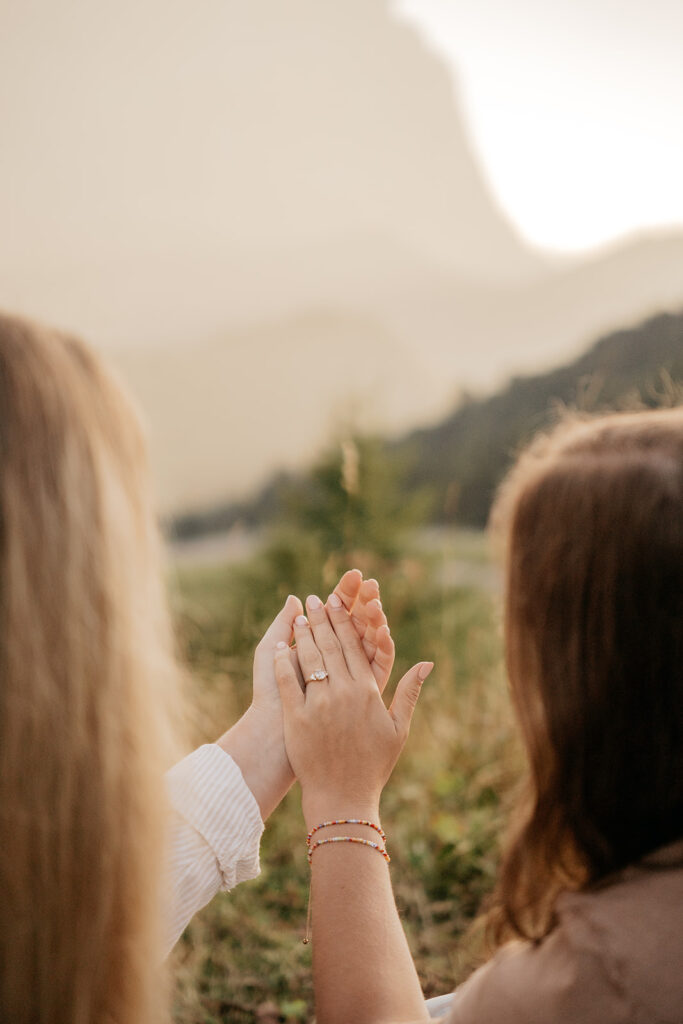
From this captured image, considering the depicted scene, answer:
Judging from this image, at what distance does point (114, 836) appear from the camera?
836 millimetres

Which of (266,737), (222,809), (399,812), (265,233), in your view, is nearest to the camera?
(222,809)

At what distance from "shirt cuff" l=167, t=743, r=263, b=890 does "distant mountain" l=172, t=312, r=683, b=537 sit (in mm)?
5080

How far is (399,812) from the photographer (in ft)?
9.41

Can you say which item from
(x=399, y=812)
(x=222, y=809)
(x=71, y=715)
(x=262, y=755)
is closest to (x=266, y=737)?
(x=262, y=755)

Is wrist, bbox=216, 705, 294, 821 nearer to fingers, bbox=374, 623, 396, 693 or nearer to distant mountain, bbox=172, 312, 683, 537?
fingers, bbox=374, 623, 396, 693

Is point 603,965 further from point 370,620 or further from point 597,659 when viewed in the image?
point 370,620

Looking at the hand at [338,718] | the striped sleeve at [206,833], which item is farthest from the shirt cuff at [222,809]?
the hand at [338,718]

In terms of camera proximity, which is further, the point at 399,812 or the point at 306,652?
the point at 399,812

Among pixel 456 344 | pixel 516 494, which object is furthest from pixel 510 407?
pixel 516 494

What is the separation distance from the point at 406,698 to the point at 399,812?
174cm

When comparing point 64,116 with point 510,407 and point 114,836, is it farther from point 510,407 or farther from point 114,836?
point 114,836

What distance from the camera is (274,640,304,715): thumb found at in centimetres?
130

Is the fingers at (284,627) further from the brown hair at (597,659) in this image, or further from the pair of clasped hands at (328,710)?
the brown hair at (597,659)

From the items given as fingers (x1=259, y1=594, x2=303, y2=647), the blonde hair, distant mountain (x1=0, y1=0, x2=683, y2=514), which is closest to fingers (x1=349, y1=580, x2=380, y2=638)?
fingers (x1=259, y1=594, x2=303, y2=647)
